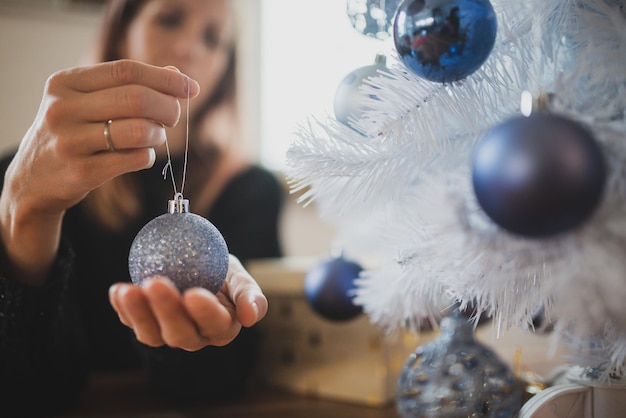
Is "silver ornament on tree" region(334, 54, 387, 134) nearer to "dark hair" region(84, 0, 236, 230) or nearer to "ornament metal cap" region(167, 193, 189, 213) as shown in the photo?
"ornament metal cap" region(167, 193, 189, 213)

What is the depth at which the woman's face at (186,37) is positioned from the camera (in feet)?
3.77

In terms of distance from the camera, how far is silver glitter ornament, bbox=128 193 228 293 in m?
0.36

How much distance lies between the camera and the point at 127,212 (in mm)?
1208

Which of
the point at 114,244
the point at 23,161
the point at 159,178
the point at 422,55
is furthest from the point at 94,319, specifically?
the point at 422,55

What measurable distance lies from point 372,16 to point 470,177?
0.23 metres

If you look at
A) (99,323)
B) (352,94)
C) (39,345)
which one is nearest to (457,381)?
(352,94)

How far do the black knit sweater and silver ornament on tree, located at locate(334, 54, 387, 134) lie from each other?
354 mm

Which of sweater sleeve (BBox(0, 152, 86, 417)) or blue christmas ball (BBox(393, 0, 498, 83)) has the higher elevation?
blue christmas ball (BBox(393, 0, 498, 83))

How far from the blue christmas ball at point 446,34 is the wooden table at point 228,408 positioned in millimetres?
593

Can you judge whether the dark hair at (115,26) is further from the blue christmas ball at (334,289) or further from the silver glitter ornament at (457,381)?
the silver glitter ornament at (457,381)

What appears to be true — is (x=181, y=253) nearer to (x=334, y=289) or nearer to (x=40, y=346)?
(x=334, y=289)

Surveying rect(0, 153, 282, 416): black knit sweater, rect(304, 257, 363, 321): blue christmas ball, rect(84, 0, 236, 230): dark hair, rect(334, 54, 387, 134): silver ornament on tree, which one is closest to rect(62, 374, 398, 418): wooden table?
rect(0, 153, 282, 416): black knit sweater

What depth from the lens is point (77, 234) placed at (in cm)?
116

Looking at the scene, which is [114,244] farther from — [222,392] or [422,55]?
[422,55]
